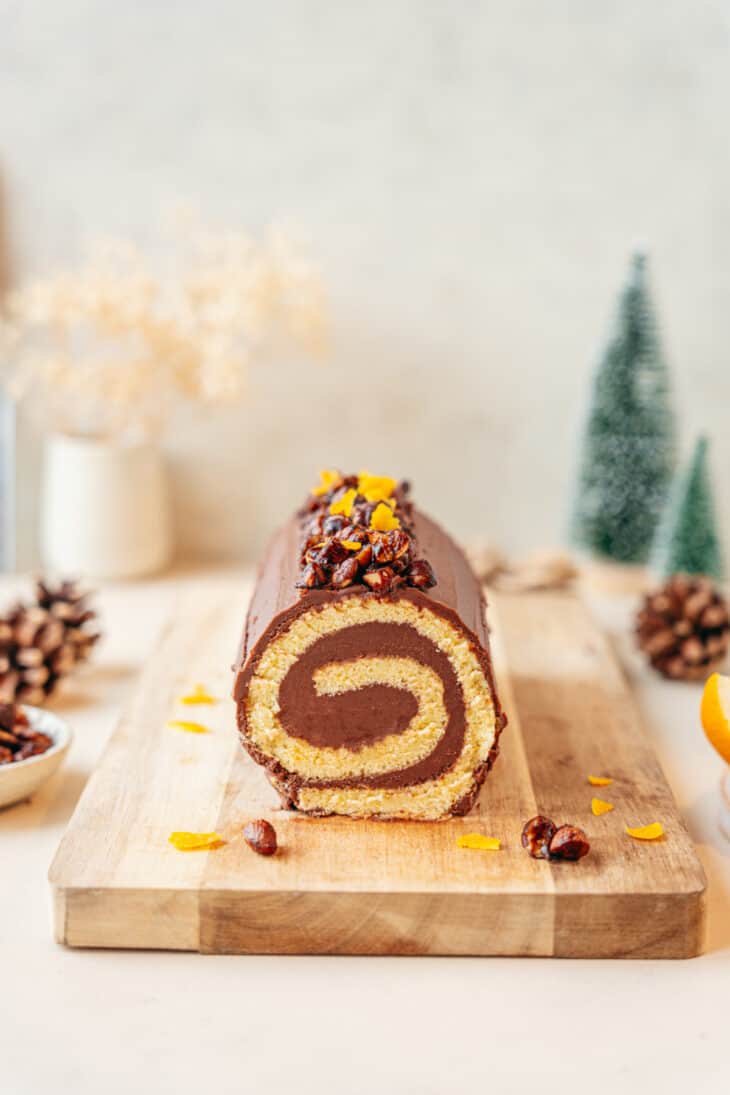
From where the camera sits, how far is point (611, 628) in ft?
8.29

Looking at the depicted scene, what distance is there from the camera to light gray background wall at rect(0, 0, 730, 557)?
2.61m

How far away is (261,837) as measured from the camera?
1.52 metres

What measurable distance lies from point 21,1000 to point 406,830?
1.62 ft

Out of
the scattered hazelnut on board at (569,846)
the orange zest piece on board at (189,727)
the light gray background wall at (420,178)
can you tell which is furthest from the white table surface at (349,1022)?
the light gray background wall at (420,178)

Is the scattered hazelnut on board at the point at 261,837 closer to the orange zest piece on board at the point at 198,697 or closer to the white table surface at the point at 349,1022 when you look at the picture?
the white table surface at the point at 349,1022

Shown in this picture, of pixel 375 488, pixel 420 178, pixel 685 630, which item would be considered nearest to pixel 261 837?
pixel 375 488

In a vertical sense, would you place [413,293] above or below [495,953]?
above

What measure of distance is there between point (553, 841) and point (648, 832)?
5.6 inches

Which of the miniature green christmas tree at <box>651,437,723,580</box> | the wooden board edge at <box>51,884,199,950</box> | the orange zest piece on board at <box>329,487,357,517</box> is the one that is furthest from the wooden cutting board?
the miniature green christmas tree at <box>651,437,723,580</box>

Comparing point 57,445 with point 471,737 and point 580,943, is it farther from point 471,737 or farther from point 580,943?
point 580,943

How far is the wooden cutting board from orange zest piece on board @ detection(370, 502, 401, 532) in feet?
1.18

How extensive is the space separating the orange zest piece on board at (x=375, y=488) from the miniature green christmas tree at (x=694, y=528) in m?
0.87

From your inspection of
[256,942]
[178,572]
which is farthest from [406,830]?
[178,572]

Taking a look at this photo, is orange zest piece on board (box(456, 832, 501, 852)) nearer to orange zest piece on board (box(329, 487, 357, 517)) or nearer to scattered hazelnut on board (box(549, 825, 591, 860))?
scattered hazelnut on board (box(549, 825, 591, 860))
